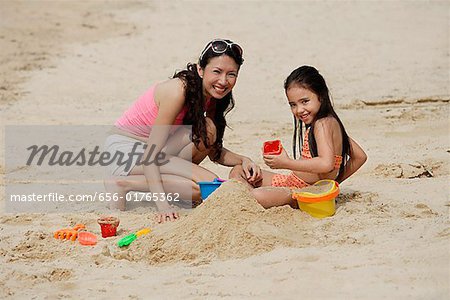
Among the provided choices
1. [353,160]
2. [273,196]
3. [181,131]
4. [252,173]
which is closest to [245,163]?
[252,173]

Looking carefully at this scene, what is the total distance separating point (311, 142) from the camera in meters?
4.16

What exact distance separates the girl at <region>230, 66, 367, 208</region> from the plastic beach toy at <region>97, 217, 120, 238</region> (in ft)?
2.63

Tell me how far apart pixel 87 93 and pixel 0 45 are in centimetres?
225

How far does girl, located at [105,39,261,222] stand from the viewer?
4.36 m

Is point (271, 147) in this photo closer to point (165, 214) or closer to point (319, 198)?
point (319, 198)

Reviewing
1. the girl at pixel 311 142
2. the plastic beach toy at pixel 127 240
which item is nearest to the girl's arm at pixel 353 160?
the girl at pixel 311 142

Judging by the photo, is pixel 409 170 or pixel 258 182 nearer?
pixel 258 182

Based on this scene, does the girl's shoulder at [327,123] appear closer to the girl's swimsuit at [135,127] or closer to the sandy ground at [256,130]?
the sandy ground at [256,130]

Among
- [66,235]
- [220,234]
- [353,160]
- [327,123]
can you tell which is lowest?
[66,235]

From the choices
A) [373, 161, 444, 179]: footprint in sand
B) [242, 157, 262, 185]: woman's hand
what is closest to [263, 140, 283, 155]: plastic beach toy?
[242, 157, 262, 185]: woman's hand

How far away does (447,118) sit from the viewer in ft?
21.0

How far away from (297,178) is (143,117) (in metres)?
1.09

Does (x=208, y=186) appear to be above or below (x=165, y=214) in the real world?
above

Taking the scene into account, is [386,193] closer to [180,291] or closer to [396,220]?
[396,220]
